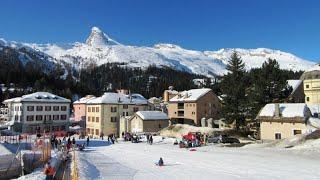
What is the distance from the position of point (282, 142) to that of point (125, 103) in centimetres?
5842

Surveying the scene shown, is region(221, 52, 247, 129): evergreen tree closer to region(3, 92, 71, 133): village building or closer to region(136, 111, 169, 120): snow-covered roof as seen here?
region(136, 111, 169, 120): snow-covered roof

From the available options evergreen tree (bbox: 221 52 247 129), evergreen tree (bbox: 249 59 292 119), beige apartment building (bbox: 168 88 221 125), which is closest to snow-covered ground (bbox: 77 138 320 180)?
evergreen tree (bbox: 249 59 292 119)

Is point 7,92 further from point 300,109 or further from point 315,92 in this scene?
point 300,109

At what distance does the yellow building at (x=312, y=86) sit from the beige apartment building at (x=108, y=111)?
42.6 m

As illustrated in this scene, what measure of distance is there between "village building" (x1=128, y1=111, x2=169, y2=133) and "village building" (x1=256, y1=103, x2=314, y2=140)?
34363 mm

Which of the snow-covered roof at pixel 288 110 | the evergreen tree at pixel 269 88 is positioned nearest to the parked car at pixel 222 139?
the snow-covered roof at pixel 288 110

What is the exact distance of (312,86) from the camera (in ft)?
272

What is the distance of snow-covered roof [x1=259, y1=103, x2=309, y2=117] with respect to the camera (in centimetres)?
5330

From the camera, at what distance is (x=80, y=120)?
121062 mm

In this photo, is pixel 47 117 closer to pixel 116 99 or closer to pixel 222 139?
pixel 116 99

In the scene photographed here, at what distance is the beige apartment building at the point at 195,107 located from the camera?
302ft

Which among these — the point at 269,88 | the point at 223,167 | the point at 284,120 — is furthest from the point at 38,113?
the point at 223,167

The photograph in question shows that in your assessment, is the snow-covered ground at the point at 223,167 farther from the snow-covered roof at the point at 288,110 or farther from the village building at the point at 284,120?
the snow-covered roof at the point at 288,110

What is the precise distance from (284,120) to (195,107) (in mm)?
38749
